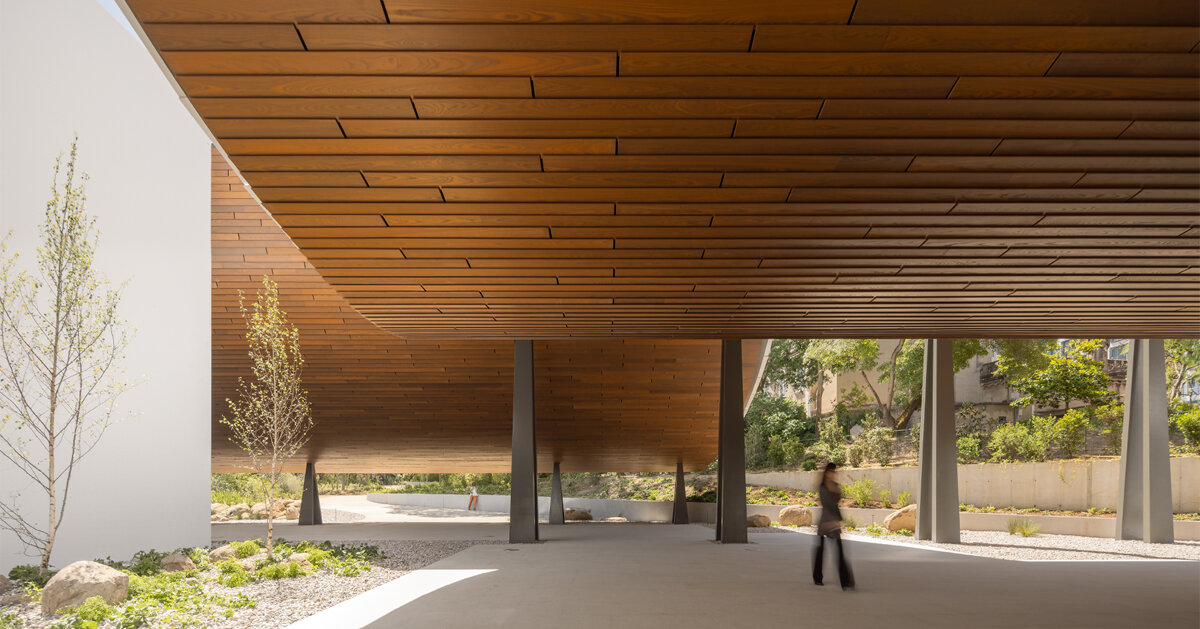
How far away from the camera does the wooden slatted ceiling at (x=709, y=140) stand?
3.72 meters

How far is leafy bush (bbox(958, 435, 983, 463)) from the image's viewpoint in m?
21.5

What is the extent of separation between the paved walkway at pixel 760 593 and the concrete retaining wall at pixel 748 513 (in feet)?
3.84

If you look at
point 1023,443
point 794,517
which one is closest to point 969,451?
point 1023,443

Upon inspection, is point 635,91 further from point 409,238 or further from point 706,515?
point 706,515

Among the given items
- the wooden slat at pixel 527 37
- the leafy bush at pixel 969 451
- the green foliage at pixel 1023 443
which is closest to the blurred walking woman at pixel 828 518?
the wooden slat at pixel 527 37

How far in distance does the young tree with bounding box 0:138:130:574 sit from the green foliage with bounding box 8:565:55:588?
0.37ft

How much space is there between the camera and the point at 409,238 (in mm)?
6633

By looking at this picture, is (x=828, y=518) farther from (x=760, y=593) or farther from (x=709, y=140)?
(x=709, y=140)

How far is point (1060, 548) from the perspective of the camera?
1275 centimetres

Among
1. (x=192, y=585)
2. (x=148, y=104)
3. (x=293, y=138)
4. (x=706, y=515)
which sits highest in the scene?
(x=148, y=104)

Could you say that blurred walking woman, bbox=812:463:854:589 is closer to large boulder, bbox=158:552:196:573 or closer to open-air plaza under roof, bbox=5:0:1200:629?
open-air plaza under roof, bbox=5:0:1200:629

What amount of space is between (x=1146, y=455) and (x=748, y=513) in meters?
10.5

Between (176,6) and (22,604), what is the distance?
19.7 feet

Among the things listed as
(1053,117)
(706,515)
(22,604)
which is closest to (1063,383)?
(706,515)
